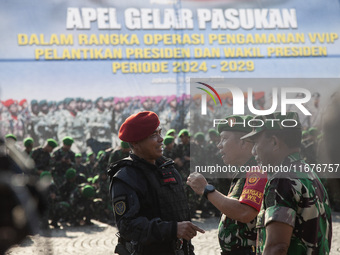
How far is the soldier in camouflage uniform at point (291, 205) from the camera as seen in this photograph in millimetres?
2516

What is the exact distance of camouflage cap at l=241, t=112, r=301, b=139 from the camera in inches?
108

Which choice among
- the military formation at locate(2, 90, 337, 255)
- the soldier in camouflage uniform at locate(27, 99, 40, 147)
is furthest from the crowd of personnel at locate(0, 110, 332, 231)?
the military formation at locate(2, 90, 337, 255)

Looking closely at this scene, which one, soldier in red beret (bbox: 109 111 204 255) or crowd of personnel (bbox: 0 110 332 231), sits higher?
soldier in red beret (bbox: 109 111 204 255)

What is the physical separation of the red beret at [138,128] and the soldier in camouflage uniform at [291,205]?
1.03 m

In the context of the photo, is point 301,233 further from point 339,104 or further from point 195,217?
point 195,217

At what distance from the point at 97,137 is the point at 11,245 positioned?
15.9 meters

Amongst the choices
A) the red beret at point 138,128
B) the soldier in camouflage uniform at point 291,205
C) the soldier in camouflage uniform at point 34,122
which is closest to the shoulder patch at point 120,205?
the red beret at point 138,128

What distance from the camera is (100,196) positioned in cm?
1173

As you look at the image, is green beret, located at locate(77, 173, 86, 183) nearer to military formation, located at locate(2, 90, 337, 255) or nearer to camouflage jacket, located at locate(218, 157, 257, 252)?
military formation, located at locate(2, 90, 337, 255)

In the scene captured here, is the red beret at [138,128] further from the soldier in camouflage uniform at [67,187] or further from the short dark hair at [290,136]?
the soldier in camouflage uniform at [67,187]

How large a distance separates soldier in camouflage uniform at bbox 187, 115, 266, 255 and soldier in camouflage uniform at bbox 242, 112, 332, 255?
0.52 m

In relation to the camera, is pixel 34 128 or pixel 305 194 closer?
pixel 305 194

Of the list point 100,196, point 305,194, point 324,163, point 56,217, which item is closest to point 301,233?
point 305,194

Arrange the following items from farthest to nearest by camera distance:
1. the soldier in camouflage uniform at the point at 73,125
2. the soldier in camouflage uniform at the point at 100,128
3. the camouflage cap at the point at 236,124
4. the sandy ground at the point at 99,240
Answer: the soldier in camouflage uniform at the point at 73,125 < the soldier in camouflage uniform at the point at 100,128 < the sandy ground at the point at 99,240 < the camouflage cap at the point at 236,124
